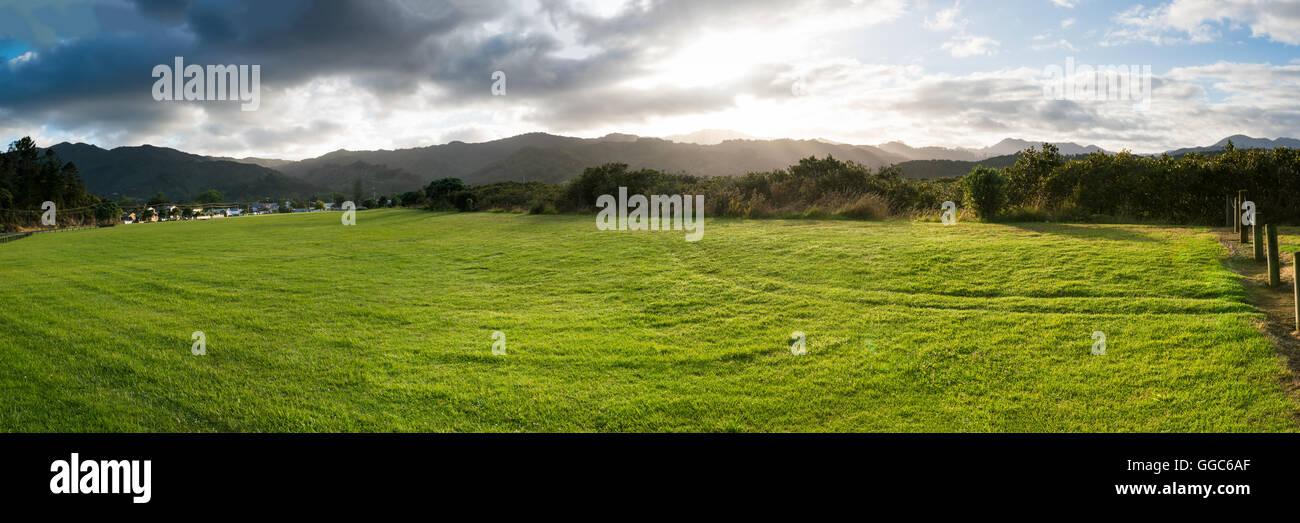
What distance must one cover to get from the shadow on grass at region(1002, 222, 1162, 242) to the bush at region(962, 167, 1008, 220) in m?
1.59

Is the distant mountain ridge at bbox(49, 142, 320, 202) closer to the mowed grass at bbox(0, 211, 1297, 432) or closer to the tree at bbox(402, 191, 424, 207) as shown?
the tree at bbox(402, 191, 424, 207)

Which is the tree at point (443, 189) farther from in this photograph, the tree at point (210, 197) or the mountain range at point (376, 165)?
the tree at point (210, 197)

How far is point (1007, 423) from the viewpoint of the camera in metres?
4.19

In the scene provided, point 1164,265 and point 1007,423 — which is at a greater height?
point 1164,265

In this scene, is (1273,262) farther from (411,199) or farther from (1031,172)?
(411,199)

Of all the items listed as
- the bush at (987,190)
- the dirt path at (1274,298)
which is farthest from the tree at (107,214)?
the dirt path at (1274,298)

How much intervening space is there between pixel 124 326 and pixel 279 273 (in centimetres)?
445

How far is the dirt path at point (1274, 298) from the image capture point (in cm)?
495

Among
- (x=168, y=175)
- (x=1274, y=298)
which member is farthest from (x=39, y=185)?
(x=168, y=175)

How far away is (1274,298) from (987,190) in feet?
30.1

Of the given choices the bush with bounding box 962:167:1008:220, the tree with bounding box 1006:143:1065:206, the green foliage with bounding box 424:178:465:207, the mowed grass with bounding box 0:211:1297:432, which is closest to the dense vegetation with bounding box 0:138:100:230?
the green foliage with bounding box 424:178:465:207

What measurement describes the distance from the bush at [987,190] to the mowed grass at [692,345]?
10.8 feet
